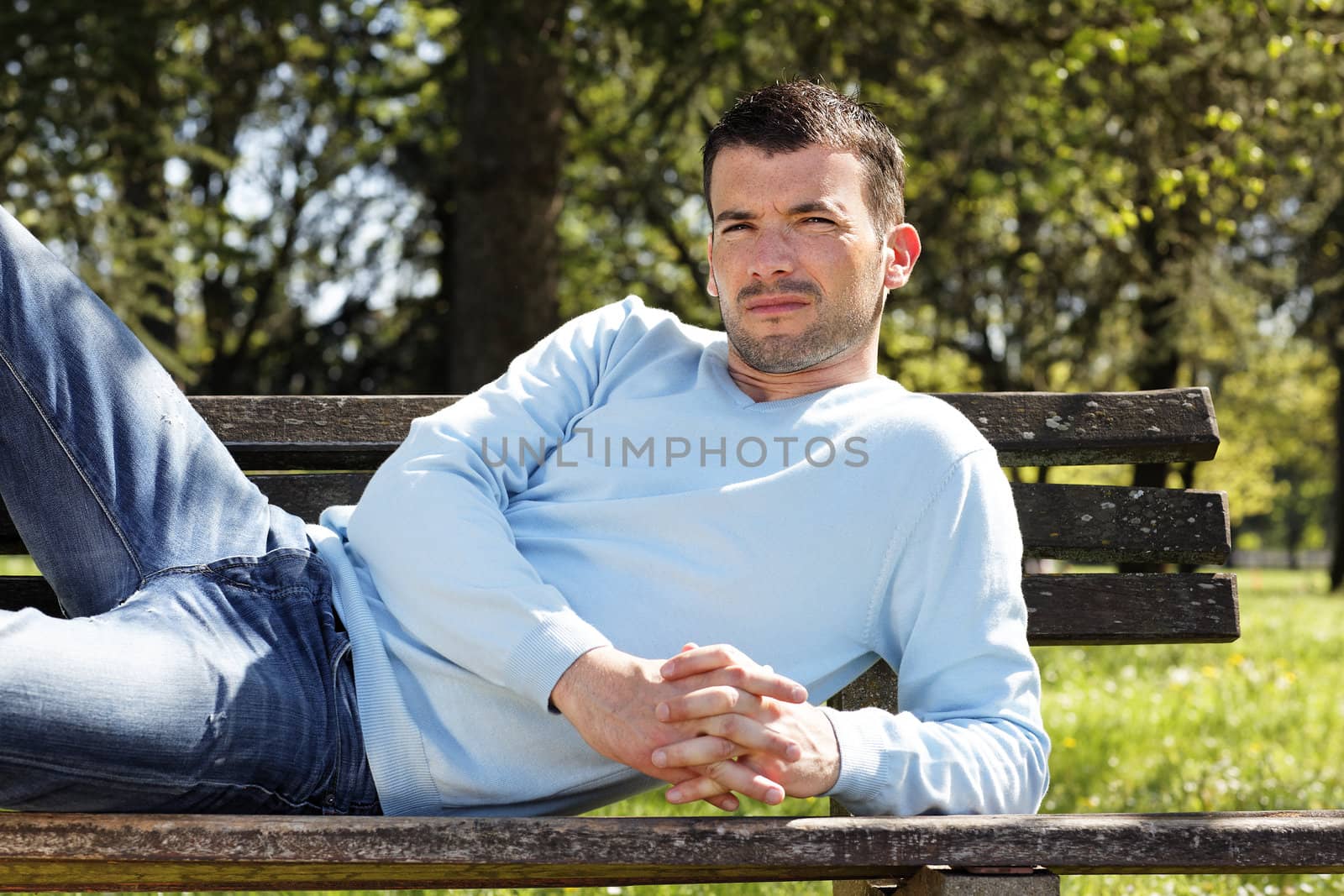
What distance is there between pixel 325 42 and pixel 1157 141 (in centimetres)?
528

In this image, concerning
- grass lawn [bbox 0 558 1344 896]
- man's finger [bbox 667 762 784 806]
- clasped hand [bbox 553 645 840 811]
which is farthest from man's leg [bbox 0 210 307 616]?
grass lawn [bbox 0 558 1344 896]

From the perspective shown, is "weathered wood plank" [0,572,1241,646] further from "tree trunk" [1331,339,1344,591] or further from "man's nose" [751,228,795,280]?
"tree trunk" [1331,339,1344,591]

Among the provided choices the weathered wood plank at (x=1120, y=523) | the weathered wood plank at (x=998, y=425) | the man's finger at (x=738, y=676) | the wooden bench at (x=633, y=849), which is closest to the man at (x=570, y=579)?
the man's finger at (x=738, y=676)

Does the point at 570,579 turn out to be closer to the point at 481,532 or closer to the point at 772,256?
the point at 481,532

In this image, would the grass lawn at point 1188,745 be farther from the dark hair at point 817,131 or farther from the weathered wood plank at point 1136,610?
the dark hair at point 817,131

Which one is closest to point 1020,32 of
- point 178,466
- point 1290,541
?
point 178,466

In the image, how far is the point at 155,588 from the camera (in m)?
2.18

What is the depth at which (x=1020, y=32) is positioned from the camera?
768 centimetres

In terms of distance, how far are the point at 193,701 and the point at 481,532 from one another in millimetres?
535

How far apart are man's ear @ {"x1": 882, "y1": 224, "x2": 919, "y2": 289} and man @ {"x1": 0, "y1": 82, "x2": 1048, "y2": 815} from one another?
0.08ft

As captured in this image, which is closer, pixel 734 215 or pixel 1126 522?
pixel 734 215

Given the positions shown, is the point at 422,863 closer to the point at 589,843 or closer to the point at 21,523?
the point at 589,843

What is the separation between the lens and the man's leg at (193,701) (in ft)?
5.91

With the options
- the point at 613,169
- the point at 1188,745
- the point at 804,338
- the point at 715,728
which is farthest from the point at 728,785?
the point at 613,169
